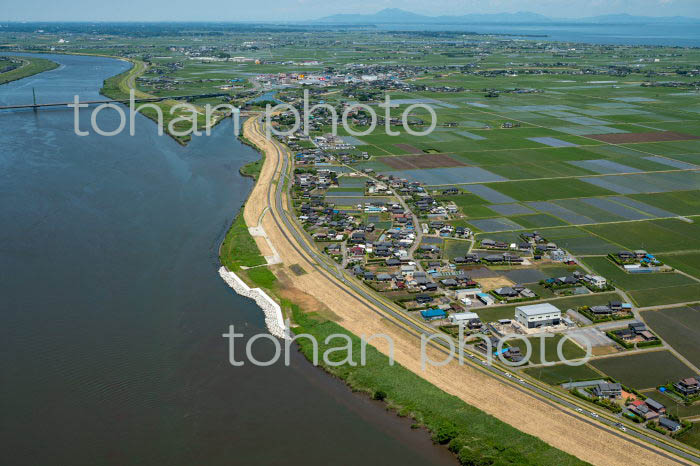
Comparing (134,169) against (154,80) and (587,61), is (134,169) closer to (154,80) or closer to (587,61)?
(154,80)

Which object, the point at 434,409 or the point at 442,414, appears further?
the point at 434,409

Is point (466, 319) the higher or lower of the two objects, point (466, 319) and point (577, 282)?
the lower

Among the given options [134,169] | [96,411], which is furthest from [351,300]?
[134,169]

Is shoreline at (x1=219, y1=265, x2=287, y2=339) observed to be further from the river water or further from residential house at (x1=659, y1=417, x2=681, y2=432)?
residential house at (x1=659, y1=417, x2=681, y2=432)

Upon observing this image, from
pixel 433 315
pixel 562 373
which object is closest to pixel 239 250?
pixel 433 315

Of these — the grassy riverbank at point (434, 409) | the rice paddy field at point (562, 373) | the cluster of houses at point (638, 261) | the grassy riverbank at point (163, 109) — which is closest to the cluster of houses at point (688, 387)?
the rice paddy field at point (562, 373)

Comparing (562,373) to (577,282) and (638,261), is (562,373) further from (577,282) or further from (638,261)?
(638,261)
